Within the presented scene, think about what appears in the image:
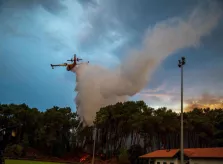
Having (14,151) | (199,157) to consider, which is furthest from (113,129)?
(199,157)

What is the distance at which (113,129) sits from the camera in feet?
301

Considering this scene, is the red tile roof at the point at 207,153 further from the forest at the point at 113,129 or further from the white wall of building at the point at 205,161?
the forest at the point at 113,129

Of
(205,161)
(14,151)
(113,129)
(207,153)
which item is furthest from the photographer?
(113,129)

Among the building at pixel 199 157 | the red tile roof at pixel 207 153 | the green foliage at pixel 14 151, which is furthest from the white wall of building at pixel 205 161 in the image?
the green foliage at pixel 14 151

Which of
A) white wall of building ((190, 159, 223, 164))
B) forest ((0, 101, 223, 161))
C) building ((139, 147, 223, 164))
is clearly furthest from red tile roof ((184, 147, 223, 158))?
forest ((0, 101, 223, 161))

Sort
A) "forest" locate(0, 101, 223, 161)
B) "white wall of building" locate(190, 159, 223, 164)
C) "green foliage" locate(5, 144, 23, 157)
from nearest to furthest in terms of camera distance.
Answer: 1. "white wall of building" locate(190, 159, 223, 164)
2. "green foliage" locate(5, 144, 23, 157)
3. "forest" locate(0, 101, 223, 161)

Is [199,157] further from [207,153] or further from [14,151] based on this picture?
[14,151]

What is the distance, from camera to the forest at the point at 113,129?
7550 centimetres

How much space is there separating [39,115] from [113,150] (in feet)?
91.1

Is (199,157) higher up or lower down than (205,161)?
higher up

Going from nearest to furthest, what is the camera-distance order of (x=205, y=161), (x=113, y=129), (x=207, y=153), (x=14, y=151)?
→ 1. (x=205, y=161)
2. (x=207, y=153)
3. (x=14, y=151)
4. (x=113, y=129)

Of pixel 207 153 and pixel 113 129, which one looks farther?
pixel 113 129

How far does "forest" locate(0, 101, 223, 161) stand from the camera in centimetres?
7550

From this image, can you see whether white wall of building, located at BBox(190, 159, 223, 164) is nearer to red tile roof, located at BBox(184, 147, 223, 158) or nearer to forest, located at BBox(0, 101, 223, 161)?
red tile roof, located at BBox(184, 147, 223, 158)
